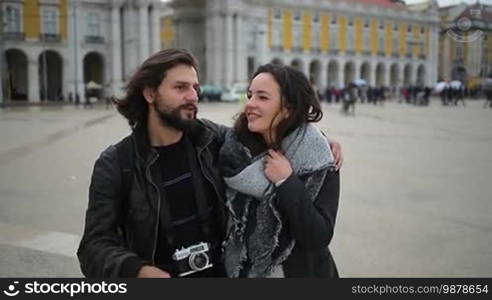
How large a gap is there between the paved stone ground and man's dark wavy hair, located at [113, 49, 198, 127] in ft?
6.13

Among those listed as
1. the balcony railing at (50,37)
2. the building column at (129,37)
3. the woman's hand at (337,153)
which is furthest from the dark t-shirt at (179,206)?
the balcony railing at (50,37)

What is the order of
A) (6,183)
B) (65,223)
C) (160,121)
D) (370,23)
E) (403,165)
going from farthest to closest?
(370,23), (403,165), (6,183), (65,223), (160,121)

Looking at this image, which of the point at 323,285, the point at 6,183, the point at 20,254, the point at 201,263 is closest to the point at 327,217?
the point at 323,285

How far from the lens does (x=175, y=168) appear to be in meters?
1.88

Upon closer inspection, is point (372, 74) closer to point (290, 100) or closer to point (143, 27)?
point (143, 27)

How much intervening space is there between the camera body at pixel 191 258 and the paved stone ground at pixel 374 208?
6.04 feet

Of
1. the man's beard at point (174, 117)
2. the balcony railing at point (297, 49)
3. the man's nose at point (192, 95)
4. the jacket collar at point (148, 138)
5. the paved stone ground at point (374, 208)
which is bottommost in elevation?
the paved stone ground at point (374, 208)

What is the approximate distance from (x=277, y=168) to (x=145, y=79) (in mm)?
556

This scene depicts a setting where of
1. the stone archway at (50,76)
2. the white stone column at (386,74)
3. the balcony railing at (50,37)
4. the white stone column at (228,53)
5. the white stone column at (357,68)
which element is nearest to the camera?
the balcony railing at (50,37)

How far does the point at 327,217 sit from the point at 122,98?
860mm

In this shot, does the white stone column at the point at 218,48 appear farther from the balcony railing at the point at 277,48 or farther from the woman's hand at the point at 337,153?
the woman's hand at the point at 337,153

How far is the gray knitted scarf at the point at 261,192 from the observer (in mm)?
1771

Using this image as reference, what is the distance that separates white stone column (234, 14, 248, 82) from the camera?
155 feet

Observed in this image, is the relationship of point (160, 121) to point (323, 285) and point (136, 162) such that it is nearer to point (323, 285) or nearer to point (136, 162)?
point (136, 162)
